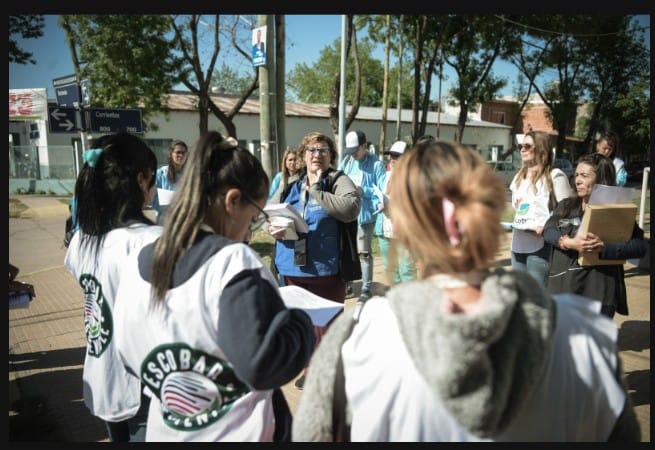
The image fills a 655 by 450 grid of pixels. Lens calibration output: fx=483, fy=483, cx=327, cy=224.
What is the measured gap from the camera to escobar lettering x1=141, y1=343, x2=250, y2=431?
1383 millimetres

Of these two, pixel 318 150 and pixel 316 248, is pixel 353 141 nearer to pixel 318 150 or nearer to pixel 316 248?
pixel 318 150

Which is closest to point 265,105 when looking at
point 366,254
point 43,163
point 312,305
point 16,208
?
point 366,254

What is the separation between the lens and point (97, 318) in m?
1.97

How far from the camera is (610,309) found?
3176 millimetres

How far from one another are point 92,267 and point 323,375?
1.27 metres

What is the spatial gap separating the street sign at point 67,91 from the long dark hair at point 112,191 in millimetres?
5876

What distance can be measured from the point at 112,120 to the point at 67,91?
0.71 meters

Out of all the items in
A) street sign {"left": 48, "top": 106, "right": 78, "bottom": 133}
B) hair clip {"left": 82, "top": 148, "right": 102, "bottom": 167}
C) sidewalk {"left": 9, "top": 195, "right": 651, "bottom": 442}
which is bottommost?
sidewalk {"left": 9, "top": 195, "right": 651, "bottom": 442}

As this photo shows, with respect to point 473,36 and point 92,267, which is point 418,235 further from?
point 473,36

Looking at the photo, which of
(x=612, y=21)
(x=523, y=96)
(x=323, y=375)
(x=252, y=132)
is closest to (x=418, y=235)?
(x=323, y=375)

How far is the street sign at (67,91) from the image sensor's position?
278 inches

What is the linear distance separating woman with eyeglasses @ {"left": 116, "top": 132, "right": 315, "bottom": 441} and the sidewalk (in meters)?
0.34

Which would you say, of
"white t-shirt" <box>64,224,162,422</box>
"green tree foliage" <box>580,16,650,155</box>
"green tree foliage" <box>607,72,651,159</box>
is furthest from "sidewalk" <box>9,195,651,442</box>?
"green tree foliage" <box>580,16,650,155</box>

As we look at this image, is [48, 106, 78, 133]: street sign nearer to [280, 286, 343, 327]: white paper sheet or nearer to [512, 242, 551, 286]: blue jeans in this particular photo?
[512, 242, 551, 286]: blue jeans
